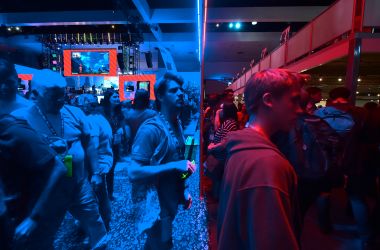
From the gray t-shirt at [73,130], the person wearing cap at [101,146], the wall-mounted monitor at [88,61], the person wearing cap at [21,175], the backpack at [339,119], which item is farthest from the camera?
the backpack at [339,119]

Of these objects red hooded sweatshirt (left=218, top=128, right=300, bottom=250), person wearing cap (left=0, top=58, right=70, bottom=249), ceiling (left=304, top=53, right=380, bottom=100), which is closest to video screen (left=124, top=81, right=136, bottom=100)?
person wearing cap (left=0, top=58, right=70, bottom=249)

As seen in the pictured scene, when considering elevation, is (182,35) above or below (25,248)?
above

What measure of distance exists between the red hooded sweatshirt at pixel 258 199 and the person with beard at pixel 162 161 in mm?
886

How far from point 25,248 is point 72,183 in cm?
49

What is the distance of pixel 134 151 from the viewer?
1.77 metres

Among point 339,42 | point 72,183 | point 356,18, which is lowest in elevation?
point 72,183

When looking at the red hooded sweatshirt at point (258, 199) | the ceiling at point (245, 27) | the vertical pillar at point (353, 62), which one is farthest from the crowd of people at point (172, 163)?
the ceiling at point (245, 27)

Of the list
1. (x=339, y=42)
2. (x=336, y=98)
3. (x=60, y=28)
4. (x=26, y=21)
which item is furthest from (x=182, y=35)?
(x=336, y=98)

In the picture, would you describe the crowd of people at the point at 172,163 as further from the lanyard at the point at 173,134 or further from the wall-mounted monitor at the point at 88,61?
the wall-mounted monitor at the point at 88,61

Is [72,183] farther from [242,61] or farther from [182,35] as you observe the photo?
[242,61]

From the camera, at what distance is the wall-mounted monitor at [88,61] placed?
93.1 inches

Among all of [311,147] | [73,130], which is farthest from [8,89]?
[311,147]

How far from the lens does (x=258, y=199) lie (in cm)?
84

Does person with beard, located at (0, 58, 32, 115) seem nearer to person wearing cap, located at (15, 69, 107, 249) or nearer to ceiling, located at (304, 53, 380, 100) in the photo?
person wearing cap, located at (15, 69, 107, 249)
